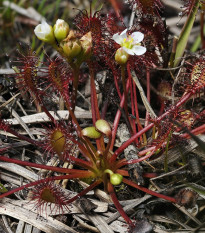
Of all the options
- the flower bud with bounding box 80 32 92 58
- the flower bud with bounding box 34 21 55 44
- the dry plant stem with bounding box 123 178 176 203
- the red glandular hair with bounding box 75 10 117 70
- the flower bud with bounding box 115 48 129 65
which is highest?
the red glandular hair with bounding box 75 10 117 70

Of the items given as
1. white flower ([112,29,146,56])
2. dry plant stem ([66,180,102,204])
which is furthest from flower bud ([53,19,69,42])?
dry plant stem ([66,180,102,204])

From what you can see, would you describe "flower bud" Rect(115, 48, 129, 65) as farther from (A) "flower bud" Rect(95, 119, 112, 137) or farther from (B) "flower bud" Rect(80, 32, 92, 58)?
(A) "flower bud" Rect(95, 119, 112, 137)

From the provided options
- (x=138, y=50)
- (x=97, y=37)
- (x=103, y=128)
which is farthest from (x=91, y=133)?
(x=97, y=37)

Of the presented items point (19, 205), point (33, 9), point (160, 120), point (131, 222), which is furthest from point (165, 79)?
point (33, 9)

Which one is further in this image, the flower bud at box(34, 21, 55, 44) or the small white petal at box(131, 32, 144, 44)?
the small white petal at box(131, 32, 144, 44)

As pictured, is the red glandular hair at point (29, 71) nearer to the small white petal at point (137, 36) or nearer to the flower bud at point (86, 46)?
the flower bud at point (86, 46)

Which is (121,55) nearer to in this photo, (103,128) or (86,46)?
(86,46)

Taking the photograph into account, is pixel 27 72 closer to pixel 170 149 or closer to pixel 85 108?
pixel 85 108

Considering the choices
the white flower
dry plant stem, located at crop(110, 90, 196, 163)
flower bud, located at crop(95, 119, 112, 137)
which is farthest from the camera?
dry plant stem, located at crop(110, 90, 196, 163)
